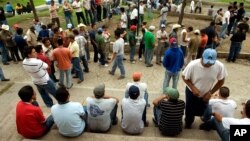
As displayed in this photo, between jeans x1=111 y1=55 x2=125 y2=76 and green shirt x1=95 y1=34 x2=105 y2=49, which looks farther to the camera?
green shirt x1=95 y1=34 x2=105 y2=49

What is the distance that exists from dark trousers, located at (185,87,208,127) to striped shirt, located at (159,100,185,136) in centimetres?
47

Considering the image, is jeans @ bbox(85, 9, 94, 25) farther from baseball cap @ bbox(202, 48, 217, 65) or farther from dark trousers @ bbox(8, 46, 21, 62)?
baseball cap @ bbox(202, 48, 217, 65)

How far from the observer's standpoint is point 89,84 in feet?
33.5

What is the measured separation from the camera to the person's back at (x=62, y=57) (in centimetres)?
880

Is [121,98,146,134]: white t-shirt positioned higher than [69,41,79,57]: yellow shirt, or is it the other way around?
[69,41,79,57]: yellow shirt

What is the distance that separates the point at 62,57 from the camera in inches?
348

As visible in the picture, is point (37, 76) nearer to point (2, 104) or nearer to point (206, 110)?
point (2, 104)

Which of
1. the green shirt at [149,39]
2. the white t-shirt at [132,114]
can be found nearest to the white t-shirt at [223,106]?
the white t-shirt at [132,114]

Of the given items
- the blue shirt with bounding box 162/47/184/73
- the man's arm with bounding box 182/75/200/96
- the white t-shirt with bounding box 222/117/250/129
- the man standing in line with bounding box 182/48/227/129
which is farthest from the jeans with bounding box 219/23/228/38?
the white t-shirt with bounding box 222/117/250/129

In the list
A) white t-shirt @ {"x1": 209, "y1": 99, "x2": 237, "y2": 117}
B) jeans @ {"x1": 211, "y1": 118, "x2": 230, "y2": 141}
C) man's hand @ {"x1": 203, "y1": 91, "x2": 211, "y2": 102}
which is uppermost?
man's hand @ {"x1": 203, "y1": 91, "x2": 211, "y2": 102}

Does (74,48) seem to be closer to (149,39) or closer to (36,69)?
(36,69)

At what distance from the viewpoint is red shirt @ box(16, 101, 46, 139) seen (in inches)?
220

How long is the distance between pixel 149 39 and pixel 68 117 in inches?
253

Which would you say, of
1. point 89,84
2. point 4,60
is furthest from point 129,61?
point 4,60
